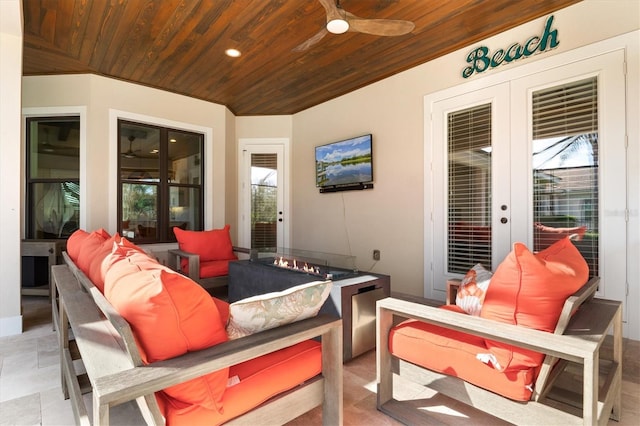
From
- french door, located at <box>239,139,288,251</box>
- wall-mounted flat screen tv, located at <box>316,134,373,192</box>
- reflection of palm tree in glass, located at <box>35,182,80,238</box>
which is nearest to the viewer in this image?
reflection of palm tree in glass, located at <box>35,182,80,238</box>

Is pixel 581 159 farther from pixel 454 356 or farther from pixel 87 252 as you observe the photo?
pixel 87 252

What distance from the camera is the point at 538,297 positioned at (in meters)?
1.28

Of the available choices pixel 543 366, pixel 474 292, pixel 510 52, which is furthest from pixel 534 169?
pixel 543 366

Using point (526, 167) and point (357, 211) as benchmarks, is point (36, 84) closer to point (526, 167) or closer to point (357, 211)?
point (357, 211)

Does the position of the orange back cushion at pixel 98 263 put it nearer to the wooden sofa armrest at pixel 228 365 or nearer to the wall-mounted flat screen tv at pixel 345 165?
the wooden sofa armrest at pixel 228 365

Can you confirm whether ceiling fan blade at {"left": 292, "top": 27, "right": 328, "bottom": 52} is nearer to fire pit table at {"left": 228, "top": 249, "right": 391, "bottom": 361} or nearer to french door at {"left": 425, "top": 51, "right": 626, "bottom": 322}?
french door at {"left": 425, "top": 51, "right": 626, "bottom": 322}

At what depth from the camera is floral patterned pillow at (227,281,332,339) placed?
3.84 feet

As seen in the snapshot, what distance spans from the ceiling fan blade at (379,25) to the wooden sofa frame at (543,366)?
2074mm

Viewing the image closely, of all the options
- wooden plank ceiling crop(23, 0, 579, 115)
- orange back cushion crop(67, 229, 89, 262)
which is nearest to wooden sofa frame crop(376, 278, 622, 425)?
orange back cushion crop(67, 229, 89, 262)

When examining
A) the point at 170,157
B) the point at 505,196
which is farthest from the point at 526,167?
the point at 170,157

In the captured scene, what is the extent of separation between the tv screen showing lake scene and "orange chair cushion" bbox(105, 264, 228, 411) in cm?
356

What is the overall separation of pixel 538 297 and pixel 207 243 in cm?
356

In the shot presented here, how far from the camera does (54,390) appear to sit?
189 cm

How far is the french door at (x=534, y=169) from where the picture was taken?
8.79ft
